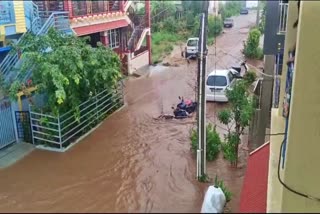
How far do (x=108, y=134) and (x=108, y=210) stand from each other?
10309 millimetres

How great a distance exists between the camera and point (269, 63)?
1164 centimetres

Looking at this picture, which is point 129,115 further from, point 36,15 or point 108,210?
point 108,210

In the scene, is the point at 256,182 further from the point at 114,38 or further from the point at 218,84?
the point at 114,38

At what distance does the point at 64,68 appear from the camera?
11.4 metres

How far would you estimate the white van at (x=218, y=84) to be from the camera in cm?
1559

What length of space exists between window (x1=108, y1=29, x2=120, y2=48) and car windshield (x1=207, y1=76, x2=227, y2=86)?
635cm

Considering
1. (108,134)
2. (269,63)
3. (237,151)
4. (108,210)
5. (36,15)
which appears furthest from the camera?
(36,15)

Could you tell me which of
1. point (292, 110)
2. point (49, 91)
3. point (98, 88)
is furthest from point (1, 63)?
point (292, 110)

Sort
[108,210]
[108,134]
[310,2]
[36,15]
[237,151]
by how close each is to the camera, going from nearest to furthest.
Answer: [108,210]
[310,2]
[237,151]
[108,134]
[36,15]

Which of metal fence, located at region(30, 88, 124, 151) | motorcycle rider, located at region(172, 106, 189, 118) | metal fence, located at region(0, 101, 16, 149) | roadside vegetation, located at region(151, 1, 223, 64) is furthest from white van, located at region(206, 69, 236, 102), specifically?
roadside vegetation, located at region(151, 1, 223, 64)

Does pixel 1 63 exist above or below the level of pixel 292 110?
below

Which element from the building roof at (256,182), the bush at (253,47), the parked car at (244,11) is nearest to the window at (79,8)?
the bush at (253,47)

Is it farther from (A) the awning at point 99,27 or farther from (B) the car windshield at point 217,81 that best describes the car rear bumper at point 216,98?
(A) the awning at point 99,27

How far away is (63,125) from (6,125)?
159cm
